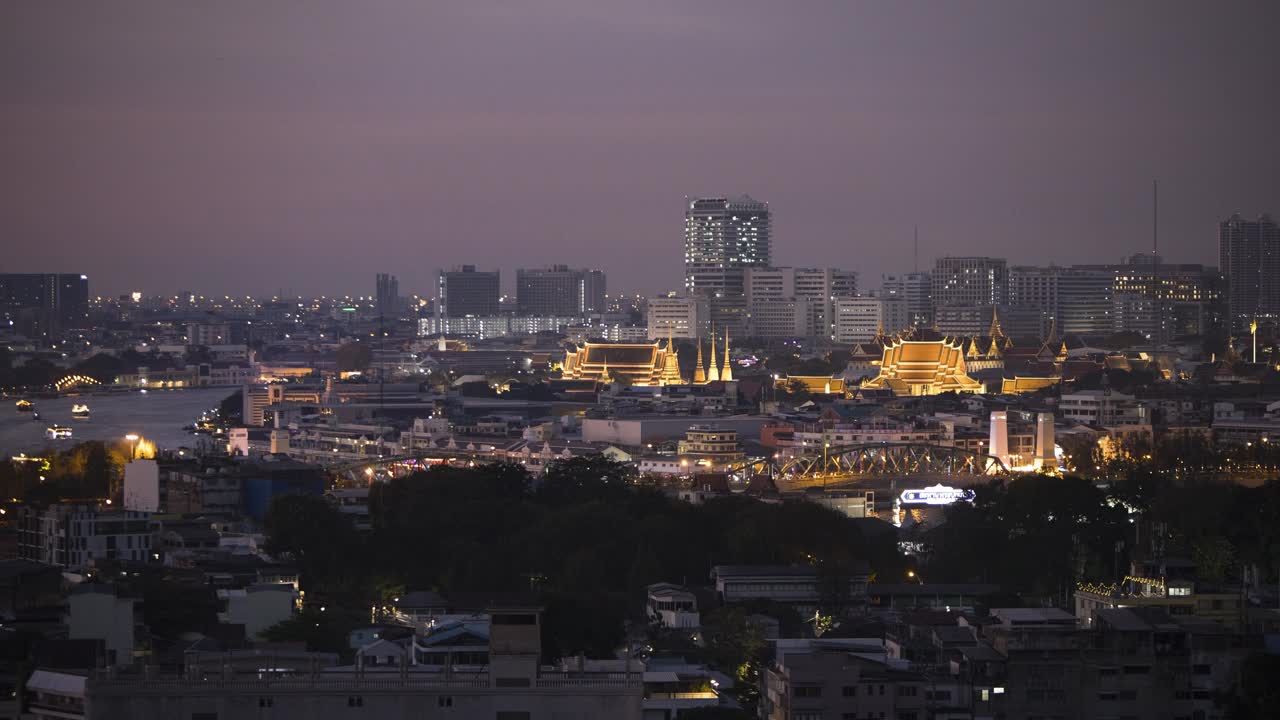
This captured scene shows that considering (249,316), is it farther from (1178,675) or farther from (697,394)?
(1178,675)

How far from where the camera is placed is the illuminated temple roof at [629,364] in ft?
202

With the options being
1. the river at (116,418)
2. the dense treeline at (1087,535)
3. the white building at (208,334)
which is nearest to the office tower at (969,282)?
the river at (116,418)

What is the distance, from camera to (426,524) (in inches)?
836

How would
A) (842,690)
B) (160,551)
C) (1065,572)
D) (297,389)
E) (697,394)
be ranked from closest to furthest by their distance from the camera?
(842,690) → (1065,572) → (160,551) → (697,394) → (297,389)

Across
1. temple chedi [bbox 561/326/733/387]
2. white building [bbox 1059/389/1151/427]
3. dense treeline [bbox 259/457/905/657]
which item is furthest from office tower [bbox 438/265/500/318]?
dense treeline [bbox 259/457/905/657]

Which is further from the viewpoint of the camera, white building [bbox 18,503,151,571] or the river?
the river

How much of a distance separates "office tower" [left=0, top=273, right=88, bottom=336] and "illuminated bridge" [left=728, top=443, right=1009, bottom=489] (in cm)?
6930

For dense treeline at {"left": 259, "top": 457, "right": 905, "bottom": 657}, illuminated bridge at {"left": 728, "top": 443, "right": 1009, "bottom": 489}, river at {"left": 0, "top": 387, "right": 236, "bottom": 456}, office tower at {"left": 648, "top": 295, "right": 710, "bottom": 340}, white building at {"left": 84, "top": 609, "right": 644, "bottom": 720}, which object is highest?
office tower at {"left": 648, "top": 295, "right": 710, "bottom": 340}

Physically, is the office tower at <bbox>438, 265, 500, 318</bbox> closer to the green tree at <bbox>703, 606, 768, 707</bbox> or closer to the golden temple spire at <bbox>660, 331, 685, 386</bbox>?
the golden temple spire at <bbox>660, 331, 685, 386</bbox>

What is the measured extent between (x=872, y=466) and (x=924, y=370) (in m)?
22.9

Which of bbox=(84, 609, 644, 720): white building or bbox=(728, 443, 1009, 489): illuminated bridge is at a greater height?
bbox=(84, 609, 644, 720): white building

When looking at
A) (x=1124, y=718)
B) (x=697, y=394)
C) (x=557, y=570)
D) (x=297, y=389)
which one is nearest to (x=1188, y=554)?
(x=557, y=570)

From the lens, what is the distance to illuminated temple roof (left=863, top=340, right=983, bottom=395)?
54.9m

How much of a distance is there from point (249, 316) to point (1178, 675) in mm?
118204
